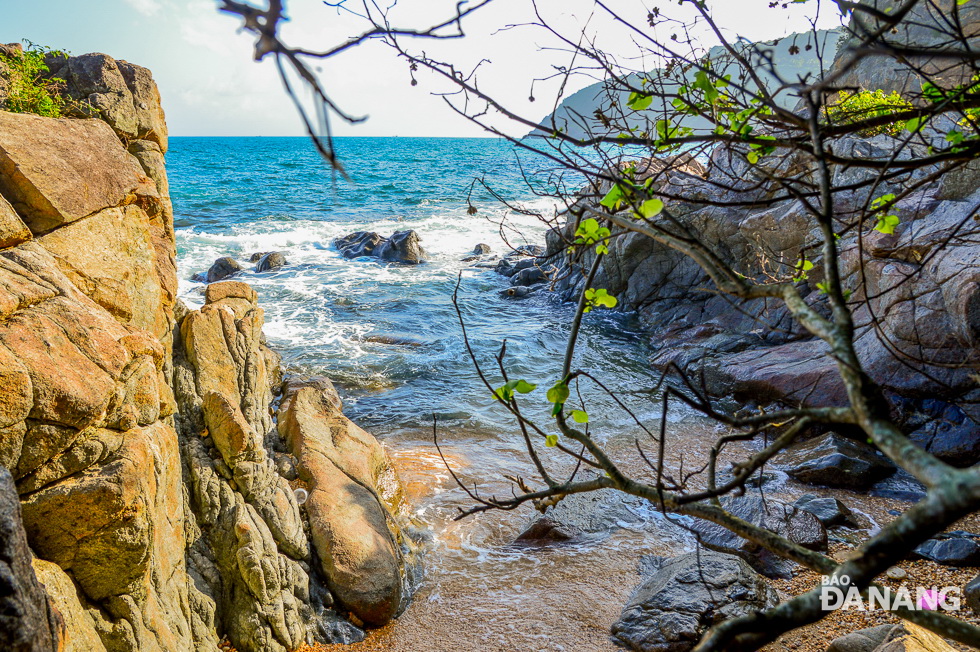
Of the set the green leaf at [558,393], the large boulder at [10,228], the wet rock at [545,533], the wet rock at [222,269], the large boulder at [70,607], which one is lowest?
the wet rock at [545,533]

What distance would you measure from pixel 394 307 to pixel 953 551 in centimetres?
1332

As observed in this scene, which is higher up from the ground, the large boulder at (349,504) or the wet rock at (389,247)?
the wet rock at (389,247)

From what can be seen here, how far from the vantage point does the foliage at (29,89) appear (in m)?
4.43

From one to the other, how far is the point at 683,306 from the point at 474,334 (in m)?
4.98

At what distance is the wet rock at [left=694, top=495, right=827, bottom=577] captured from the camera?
18.4ft

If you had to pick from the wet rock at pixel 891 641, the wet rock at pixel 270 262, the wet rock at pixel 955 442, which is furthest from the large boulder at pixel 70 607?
the wet rock at pixel 270 262

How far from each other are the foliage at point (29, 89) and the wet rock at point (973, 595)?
771cm

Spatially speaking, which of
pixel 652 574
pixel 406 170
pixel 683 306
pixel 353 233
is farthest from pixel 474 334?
pixel 406 170

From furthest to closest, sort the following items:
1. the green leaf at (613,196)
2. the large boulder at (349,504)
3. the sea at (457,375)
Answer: the sea at (457,375), the large boulder at (349,504), the green leaf at (613,196)

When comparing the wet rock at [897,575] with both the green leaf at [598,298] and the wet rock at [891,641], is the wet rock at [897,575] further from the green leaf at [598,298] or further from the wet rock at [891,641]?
the green leaf at [598,298]

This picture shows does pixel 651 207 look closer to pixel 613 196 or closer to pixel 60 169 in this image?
pixel 613 196

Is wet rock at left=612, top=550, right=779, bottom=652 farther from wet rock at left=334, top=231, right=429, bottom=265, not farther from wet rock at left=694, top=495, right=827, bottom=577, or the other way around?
wet rock at left=334, top=231, right=429, bottom=265

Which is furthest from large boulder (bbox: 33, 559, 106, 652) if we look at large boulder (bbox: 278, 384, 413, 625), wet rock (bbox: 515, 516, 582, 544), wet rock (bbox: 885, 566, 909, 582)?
wet rock (bbox: 885, 566, 909, 582)

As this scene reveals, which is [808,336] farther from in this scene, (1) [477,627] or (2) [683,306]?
(1) [477,627]
